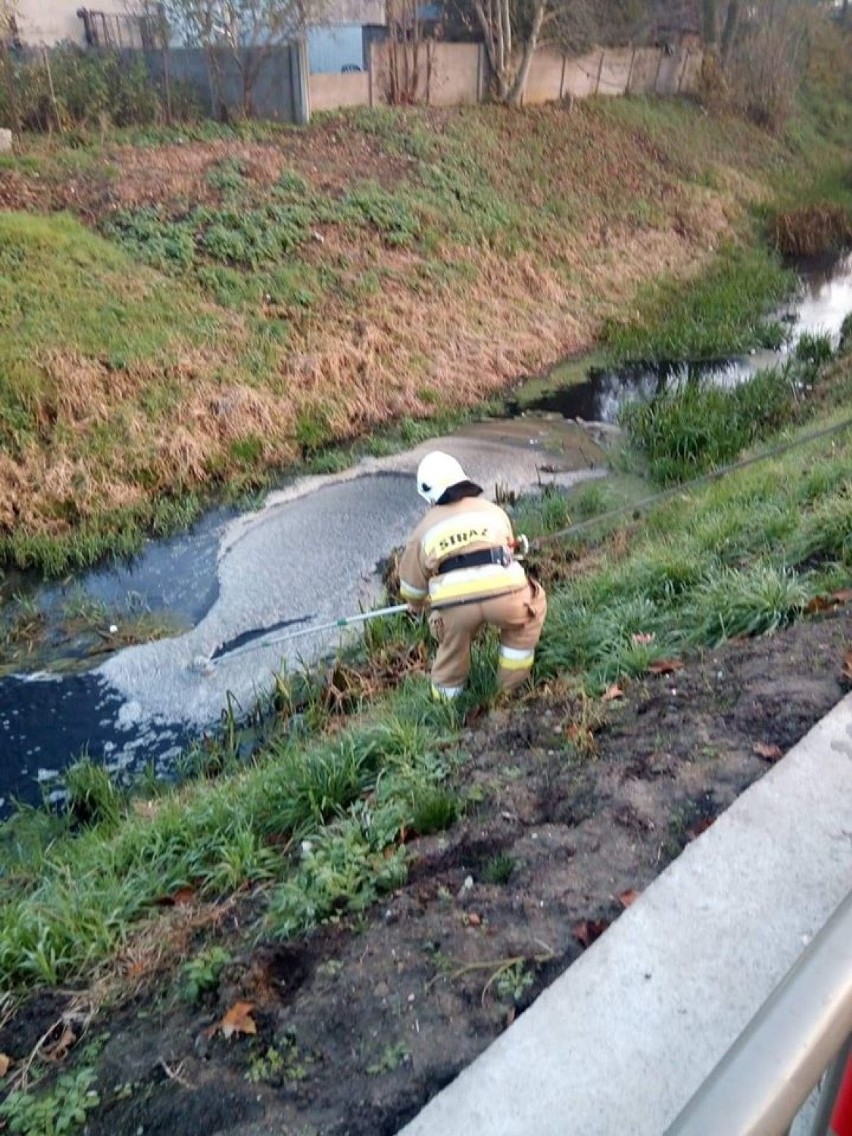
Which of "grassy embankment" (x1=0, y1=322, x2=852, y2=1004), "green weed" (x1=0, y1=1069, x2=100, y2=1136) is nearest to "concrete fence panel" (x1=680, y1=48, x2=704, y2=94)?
"grassy embankment" (x1=0, y1=322, x2=852, y2=1004)

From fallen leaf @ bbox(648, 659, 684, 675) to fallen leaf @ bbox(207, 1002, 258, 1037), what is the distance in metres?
2.56

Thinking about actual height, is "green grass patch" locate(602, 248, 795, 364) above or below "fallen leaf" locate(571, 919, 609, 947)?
below

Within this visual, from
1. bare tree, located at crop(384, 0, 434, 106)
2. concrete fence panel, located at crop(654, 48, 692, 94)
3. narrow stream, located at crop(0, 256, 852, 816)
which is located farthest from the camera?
concrete fence panel, located at crop(654, 48, 692, 94)

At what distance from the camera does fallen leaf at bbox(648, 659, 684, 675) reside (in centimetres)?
458

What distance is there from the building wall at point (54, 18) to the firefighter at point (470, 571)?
16.9m

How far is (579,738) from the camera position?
402cm

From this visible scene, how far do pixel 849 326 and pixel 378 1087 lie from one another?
14.6m

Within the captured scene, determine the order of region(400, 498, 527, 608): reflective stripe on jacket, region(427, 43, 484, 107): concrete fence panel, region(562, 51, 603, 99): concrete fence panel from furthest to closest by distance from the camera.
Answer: region(562, 51, 603, 99): concrete fence panel
region(427, 43, 484, 107): concrete fence panel
region(400, 498, 527, 608): reflective stripe on jacket

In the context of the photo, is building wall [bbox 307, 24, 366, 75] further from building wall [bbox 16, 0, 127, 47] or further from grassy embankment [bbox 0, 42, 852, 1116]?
grassy embankment [bbox 0, 42, 852, 1116]

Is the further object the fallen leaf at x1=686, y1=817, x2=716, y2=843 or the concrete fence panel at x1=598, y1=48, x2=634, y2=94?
the concrete fence panel at x1=598, y1=48, x2=634, y2=94

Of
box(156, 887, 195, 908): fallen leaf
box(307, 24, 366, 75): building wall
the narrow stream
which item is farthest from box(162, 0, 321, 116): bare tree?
box(156, 887, 195, 908): fallen leaf

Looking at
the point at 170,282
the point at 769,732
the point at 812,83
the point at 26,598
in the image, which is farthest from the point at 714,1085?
the point at 812,83

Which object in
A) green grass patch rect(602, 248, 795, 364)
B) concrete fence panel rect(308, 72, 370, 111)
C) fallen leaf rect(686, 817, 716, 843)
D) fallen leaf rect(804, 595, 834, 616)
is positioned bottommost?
green grass patch rect(602, 248, 795, 364)

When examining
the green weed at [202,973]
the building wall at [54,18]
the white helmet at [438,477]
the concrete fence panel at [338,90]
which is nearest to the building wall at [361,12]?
the concrete fence panel at [338,90]
